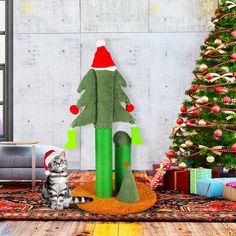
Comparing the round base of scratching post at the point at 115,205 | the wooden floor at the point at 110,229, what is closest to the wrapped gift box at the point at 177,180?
the round base of scratching post at the point at 115,205

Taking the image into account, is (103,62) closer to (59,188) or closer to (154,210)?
(59,188)

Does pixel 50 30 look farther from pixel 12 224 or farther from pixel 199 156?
pixel 12 224

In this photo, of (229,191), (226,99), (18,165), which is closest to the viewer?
(229,191)

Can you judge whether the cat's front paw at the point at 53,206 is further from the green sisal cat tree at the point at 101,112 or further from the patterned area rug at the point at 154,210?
the green sisal cat tree at the point at 101,112

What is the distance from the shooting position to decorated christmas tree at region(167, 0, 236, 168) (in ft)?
13.1

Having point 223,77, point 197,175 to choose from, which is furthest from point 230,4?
point 197,175

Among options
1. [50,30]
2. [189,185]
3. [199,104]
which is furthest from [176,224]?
[50,30]

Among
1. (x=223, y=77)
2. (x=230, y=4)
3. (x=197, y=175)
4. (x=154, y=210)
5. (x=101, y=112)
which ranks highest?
(x=230, y=4)

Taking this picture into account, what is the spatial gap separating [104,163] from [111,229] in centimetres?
66

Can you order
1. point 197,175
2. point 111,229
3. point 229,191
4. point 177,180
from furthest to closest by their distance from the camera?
point 177,180, point 197,175, point 229,191, point 111,229

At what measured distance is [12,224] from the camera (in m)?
2.72

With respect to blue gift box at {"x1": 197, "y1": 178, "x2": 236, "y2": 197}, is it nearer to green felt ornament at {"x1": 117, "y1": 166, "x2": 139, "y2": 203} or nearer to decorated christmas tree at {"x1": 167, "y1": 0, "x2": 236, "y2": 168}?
decorated christmas tree at {"x1": 167, "y1": 0, "x2": 236, "y2": 168}

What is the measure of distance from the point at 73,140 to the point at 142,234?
934mm

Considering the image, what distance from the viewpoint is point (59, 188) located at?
3.06 metres
